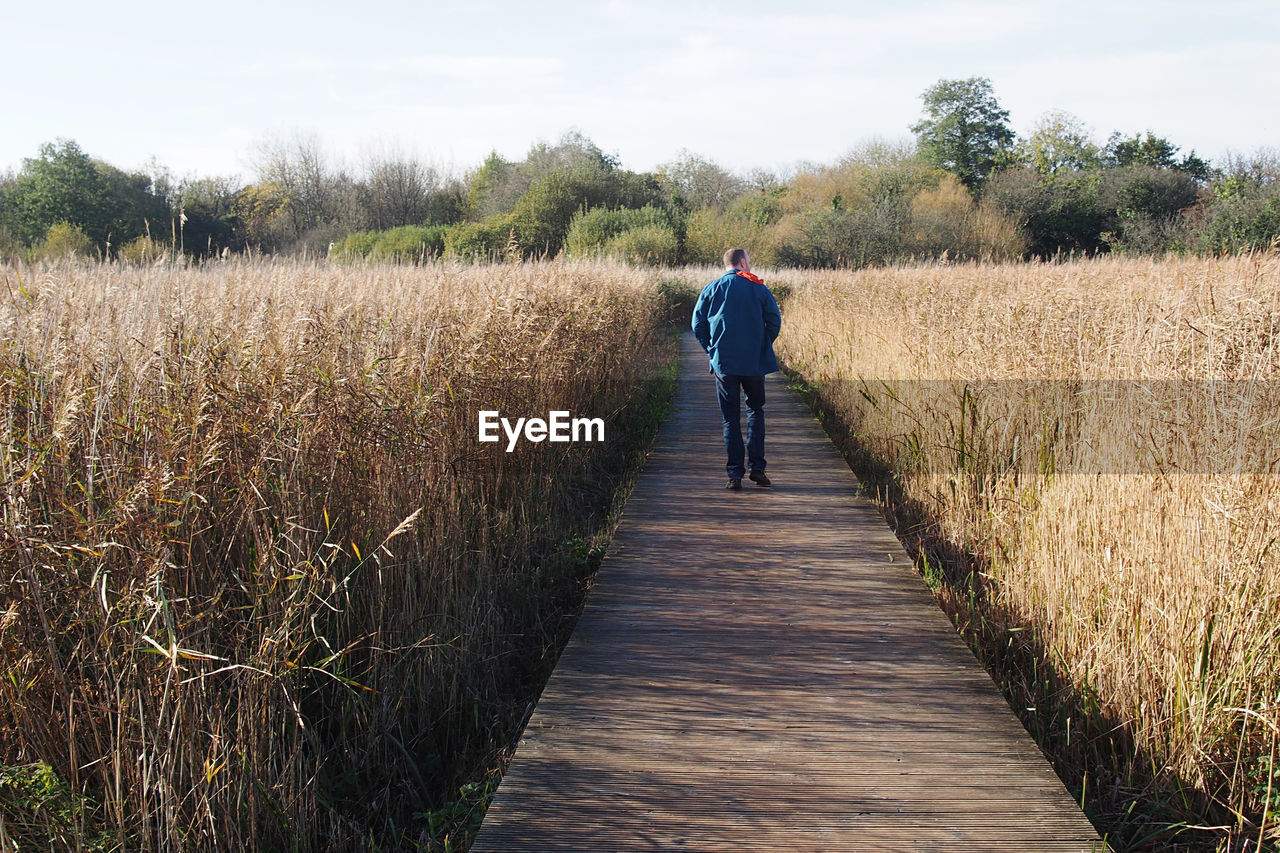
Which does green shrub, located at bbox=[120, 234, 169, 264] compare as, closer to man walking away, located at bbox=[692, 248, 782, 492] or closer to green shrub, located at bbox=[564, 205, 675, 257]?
man walking away, located at bbox=[692, 248, 782, 492]

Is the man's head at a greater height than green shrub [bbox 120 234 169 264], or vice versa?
green shrub [bbox 120 234 169 264]

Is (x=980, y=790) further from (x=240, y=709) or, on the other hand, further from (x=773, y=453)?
(x=773, y=453)

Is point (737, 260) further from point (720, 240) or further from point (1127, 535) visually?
point (720, 240)

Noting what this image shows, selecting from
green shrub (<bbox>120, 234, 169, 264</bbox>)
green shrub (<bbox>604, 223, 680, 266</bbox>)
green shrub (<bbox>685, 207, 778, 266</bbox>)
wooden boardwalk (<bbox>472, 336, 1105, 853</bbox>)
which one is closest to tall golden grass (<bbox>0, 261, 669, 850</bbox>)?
wooden boardwalk (<bbox>472, 336, 1105, 853</bbox>)

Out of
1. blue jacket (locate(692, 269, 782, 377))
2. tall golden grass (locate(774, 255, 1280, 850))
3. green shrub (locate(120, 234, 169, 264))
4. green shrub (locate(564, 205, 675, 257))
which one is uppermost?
green shrub (locate(564, 205, 675, 257))

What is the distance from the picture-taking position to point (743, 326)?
644 cm

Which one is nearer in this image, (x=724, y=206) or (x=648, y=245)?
(x=648, y=245)

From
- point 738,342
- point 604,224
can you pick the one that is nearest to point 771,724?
point 738,342

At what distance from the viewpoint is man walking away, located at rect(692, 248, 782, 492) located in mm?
6441

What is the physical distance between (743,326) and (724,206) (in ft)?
181

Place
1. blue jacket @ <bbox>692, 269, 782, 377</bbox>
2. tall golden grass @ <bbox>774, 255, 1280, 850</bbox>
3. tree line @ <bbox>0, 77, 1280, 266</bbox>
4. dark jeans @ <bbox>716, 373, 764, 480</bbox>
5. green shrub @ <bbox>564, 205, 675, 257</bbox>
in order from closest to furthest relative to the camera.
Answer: tall golden grass @ <bbox>774, 255, 1280, 850</bbox>, blue jacket @ <bbox>692, 269, 782, 377</bbox>, dark jeans @ <bbox>716, 373, 764, 480</bbox>, tree line @ <bbox>0, 77, 1280, 266</bbox>, green shrub @ <bbox>564, 205, 675, 257</bbox>

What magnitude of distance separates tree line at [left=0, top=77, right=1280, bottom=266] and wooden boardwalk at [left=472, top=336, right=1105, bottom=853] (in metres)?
6.37

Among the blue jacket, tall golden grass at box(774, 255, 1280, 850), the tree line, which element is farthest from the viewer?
the tree line

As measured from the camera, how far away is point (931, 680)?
3463mm
